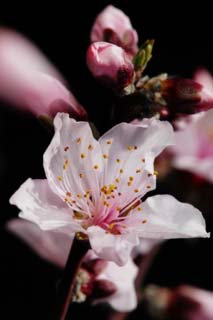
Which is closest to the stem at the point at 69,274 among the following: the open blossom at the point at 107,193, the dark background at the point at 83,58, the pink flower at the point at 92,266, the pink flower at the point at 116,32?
the open blossom at the point at 107,193

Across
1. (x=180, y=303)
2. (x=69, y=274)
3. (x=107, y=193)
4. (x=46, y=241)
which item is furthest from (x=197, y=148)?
(x=69, y=274)

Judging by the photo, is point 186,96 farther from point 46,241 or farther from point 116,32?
point 46,241

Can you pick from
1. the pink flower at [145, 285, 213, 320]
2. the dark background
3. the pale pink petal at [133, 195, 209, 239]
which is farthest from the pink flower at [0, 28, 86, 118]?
the dark background

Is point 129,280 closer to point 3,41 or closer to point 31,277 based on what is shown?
point 3,41

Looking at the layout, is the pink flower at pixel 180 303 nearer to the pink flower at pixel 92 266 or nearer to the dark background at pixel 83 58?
the pink flower at pixel 92 266

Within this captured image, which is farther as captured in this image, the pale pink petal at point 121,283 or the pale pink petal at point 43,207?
the pale pink petal at point 121,283

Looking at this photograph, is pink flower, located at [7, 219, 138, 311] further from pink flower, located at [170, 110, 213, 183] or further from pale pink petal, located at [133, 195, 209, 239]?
pink flower, located at [170, 110, 213, 183]
